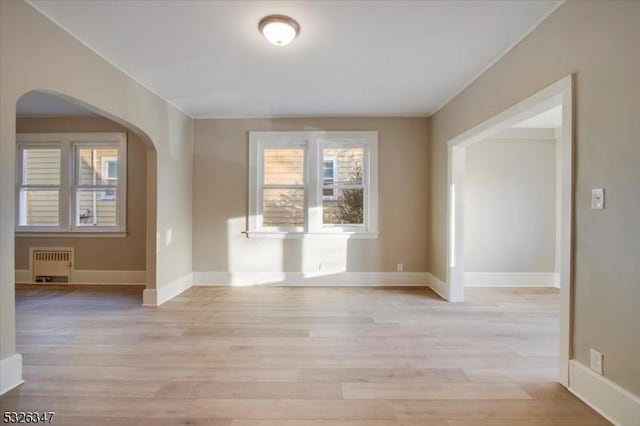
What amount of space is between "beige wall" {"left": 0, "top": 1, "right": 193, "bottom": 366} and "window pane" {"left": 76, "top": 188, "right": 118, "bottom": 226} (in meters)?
1.23

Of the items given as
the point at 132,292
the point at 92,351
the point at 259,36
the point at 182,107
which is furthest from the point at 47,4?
the point at 132,292

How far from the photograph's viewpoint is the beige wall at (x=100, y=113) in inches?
75.4

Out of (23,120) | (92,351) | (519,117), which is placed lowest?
(92,351)

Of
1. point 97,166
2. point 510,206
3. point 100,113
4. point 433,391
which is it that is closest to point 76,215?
point 97,166

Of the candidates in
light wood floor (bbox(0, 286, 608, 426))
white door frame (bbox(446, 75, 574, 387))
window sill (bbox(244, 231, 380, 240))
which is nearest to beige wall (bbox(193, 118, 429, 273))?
window sill (bbox(244, 231, 380, 240))

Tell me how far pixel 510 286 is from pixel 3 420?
545 centimetres

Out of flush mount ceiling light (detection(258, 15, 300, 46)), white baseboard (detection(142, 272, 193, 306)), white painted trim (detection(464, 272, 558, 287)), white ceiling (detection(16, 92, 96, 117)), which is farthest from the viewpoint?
white painted trim (detection(464, 272, 558, 287))

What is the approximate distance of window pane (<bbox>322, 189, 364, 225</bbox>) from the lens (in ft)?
15.4

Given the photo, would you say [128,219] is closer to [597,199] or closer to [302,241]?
[302,241]

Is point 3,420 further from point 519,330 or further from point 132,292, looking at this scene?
point 519,330

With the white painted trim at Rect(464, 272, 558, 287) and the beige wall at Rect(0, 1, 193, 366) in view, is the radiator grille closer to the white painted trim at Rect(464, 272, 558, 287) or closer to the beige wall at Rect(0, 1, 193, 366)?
the beige wall at Rect(0, 1, 193, 366)

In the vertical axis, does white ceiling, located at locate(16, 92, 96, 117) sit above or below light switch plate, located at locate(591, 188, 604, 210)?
above

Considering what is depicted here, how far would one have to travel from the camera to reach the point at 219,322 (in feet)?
10.3

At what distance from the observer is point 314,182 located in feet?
15.1
